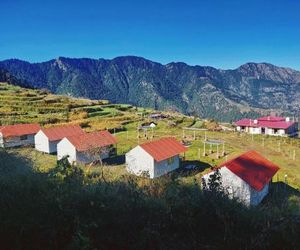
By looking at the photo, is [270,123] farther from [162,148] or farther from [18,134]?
[18,134]

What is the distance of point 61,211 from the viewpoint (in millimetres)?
6688

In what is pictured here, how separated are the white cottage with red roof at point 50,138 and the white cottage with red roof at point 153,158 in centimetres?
1396

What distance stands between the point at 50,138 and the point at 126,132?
1937cm

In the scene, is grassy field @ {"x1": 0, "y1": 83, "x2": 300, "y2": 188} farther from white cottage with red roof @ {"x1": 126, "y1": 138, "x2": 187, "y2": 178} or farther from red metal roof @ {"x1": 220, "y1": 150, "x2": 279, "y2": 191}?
red metal roof @ {"x1": 220, "y1": 150, "x2": 279, "y2": 191}

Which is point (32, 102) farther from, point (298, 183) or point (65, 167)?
point (65, 167)

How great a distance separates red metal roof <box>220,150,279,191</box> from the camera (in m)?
26.6

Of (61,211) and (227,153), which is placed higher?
(61,211)

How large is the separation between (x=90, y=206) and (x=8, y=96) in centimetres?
8514

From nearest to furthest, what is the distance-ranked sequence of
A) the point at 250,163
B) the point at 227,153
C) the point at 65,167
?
1. the point at 65,167
2. the point at 250,163
3. the point at 227,153

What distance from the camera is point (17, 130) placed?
54281mm

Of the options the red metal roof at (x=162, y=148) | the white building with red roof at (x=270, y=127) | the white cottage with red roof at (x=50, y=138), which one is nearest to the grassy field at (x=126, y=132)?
the white cottage with red roof at (x=50, y=138)

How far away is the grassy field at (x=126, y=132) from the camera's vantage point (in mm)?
44281

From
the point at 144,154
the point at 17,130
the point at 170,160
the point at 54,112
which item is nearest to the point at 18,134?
the point at 17,130

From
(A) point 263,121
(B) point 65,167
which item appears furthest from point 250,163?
(A) point 263,121
